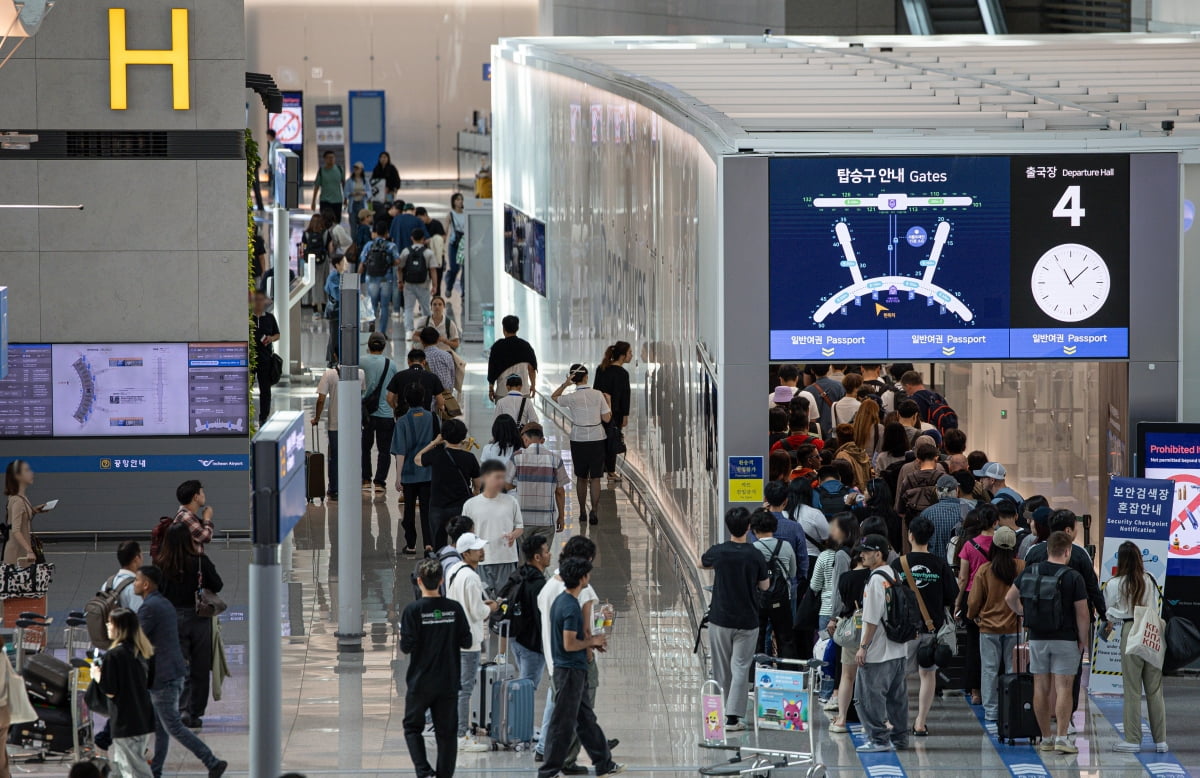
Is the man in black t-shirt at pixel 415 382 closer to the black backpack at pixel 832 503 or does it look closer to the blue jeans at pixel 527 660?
the black backpack at pixel 832 503

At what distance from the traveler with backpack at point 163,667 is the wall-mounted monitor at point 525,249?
13.1 m

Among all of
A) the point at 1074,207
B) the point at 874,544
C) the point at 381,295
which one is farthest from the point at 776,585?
the point at 381,295

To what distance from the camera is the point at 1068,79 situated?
17.0 meters

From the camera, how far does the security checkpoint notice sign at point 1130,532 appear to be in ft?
37.1

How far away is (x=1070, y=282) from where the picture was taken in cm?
1161

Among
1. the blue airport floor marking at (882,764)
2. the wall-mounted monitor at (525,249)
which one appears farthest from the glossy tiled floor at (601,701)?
the wall-mounted monitor at (525,249)

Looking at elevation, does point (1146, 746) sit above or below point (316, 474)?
below

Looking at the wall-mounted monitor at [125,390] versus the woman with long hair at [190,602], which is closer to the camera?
the woman with long hair at [190,602]

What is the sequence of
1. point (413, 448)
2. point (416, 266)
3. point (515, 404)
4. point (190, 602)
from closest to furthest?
1. point (190, 602)
2. point (413, 448)
3. point (515, 404)
4. point (416, 266)

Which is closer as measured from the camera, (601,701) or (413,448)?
(601,701)

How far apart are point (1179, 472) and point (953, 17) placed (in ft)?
75.7

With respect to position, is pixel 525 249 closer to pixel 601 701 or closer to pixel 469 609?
pixel 601 701

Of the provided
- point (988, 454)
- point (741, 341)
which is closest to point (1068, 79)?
point (988, 454)

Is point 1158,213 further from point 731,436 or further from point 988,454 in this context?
point 988,454
